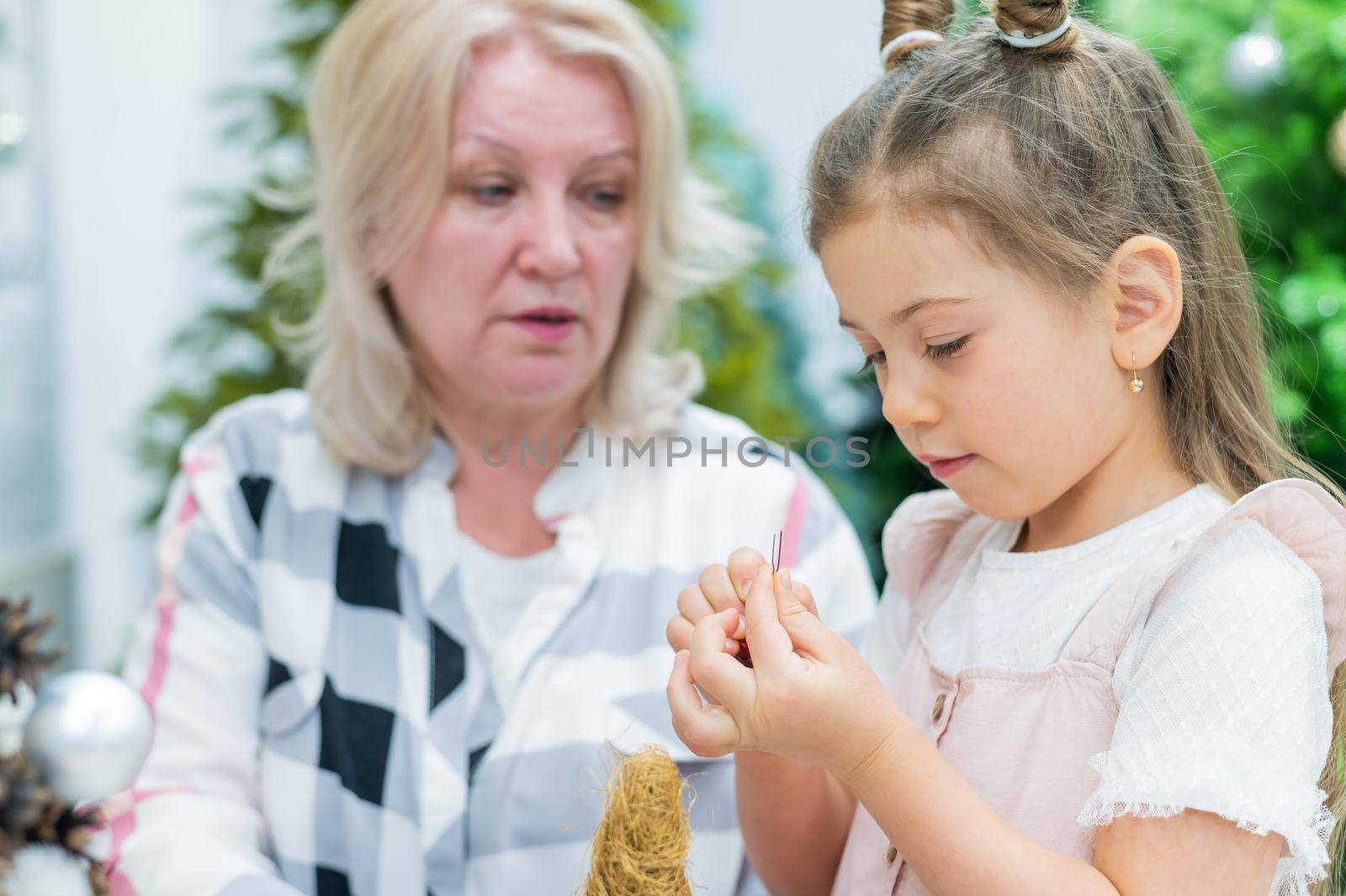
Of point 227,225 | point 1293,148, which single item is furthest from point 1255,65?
point 227,225

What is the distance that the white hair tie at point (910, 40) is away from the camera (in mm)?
887

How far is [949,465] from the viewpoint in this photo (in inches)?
33.7

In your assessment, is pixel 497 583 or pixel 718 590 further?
pixel 497 583

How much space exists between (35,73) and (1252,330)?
2732 millimetres

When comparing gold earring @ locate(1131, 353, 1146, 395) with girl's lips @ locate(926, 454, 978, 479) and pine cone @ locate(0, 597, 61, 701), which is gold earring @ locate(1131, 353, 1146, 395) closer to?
girl's lips @ locate(926, 454, 978, 479)

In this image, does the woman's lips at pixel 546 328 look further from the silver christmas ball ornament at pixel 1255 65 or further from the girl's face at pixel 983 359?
the silver christmas ball ornament at pixel 1255 65

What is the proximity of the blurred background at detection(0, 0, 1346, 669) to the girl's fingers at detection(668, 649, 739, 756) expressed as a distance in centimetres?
121

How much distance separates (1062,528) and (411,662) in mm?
682

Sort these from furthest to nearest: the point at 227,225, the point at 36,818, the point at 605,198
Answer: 1. the point at 227,225
2. the point at 605,198
3. the point at 36,818

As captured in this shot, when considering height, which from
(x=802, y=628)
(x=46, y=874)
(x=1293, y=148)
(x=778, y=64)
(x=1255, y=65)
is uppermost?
(x=778, y=64)

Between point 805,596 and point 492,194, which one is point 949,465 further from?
point 492,194

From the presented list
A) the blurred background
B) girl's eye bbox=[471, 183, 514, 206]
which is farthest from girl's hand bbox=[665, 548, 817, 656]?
the blurred background

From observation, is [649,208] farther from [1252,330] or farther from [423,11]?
[1252,330]

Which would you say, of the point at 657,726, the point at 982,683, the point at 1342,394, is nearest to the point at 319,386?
the point at 657,726
